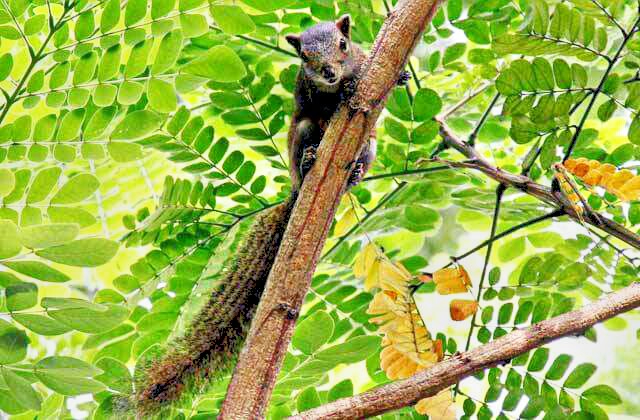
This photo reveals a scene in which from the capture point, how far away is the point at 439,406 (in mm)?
1521

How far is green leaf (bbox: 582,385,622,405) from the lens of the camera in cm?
→ 158

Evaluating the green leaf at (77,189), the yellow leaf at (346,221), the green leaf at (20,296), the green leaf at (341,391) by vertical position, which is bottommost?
the green leaf at (341,391)

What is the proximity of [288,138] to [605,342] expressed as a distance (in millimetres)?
1940

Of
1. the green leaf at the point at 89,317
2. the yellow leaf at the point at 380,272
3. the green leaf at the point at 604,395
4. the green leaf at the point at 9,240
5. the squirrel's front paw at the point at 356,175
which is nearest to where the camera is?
the green leaf at the point at 9,240

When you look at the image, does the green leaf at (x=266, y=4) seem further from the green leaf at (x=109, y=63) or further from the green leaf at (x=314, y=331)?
the green leaf at (x=314, y=331)

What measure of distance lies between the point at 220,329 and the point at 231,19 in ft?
2.43

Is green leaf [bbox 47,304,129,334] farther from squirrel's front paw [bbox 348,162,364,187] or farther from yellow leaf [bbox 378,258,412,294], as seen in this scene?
squirrel's front paw [bbox 348,162,364,187]

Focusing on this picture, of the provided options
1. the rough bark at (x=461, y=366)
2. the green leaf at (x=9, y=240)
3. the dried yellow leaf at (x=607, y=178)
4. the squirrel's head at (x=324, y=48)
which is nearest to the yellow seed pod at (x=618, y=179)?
the dried yellow leaf at (x=607, y=178)

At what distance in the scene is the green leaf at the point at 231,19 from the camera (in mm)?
1503

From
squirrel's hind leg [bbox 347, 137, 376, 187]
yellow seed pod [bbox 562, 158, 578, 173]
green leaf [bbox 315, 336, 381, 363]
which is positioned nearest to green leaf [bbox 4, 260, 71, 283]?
green leaf [bbox 315, 336, 381, 363]

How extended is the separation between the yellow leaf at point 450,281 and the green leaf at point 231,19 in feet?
2.29

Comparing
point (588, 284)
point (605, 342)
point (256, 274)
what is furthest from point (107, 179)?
point (605, 342)

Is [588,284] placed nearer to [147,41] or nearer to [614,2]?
[614,2]

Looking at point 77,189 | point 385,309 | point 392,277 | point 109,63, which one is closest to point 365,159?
point 392,277
